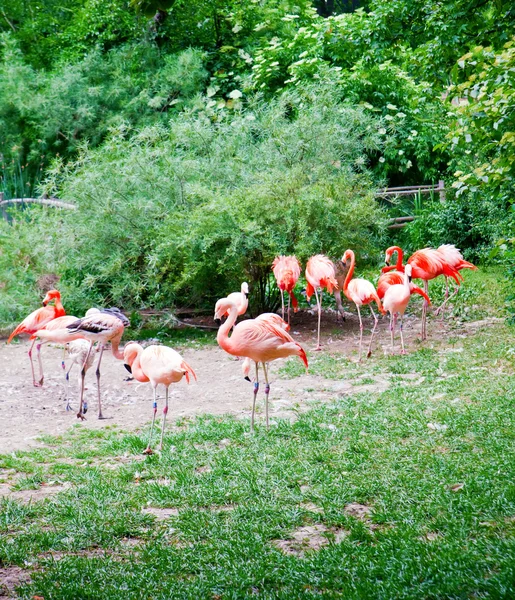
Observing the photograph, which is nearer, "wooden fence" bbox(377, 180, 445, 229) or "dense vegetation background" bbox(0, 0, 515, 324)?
"dense vegetation background" bbox(0, 0, 515, 324)

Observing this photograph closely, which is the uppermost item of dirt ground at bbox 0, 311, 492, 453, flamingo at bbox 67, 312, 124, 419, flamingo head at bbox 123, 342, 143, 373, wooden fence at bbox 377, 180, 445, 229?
wooden fence at bbox 377, 180, 445, 229

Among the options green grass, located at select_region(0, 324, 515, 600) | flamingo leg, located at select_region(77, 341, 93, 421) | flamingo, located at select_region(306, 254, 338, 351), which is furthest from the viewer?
flamingo, located at select_region(306, 254, 338, 351)

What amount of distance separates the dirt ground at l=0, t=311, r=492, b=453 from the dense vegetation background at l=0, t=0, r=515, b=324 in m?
1.22

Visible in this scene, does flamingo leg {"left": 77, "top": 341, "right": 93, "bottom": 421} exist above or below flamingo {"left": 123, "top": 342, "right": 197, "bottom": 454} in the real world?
below

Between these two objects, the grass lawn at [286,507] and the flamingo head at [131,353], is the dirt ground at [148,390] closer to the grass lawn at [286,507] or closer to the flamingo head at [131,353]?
the grass lawn at [286,507]

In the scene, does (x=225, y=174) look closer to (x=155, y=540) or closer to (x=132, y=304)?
(x=132, y=304)

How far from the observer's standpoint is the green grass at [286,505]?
10.6 feet

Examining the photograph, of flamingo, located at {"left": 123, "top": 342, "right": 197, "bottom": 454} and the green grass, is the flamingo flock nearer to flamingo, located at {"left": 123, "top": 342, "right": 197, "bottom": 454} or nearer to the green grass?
flamingo, located at {"left": 123, "top": 342, "right": 197, "bottom": 454}

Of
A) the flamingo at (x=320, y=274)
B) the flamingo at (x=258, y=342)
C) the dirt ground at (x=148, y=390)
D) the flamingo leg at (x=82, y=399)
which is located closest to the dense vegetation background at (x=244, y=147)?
the flamingo at (x=320, y=274)

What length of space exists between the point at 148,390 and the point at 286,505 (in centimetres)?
379

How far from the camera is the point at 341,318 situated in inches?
406

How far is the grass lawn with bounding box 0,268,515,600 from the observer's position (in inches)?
128

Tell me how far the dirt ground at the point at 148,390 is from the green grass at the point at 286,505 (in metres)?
0.42

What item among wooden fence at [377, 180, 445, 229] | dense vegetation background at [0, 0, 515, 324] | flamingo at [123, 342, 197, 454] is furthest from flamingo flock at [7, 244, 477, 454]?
wooden fence at [377, 180, 445, 229]
